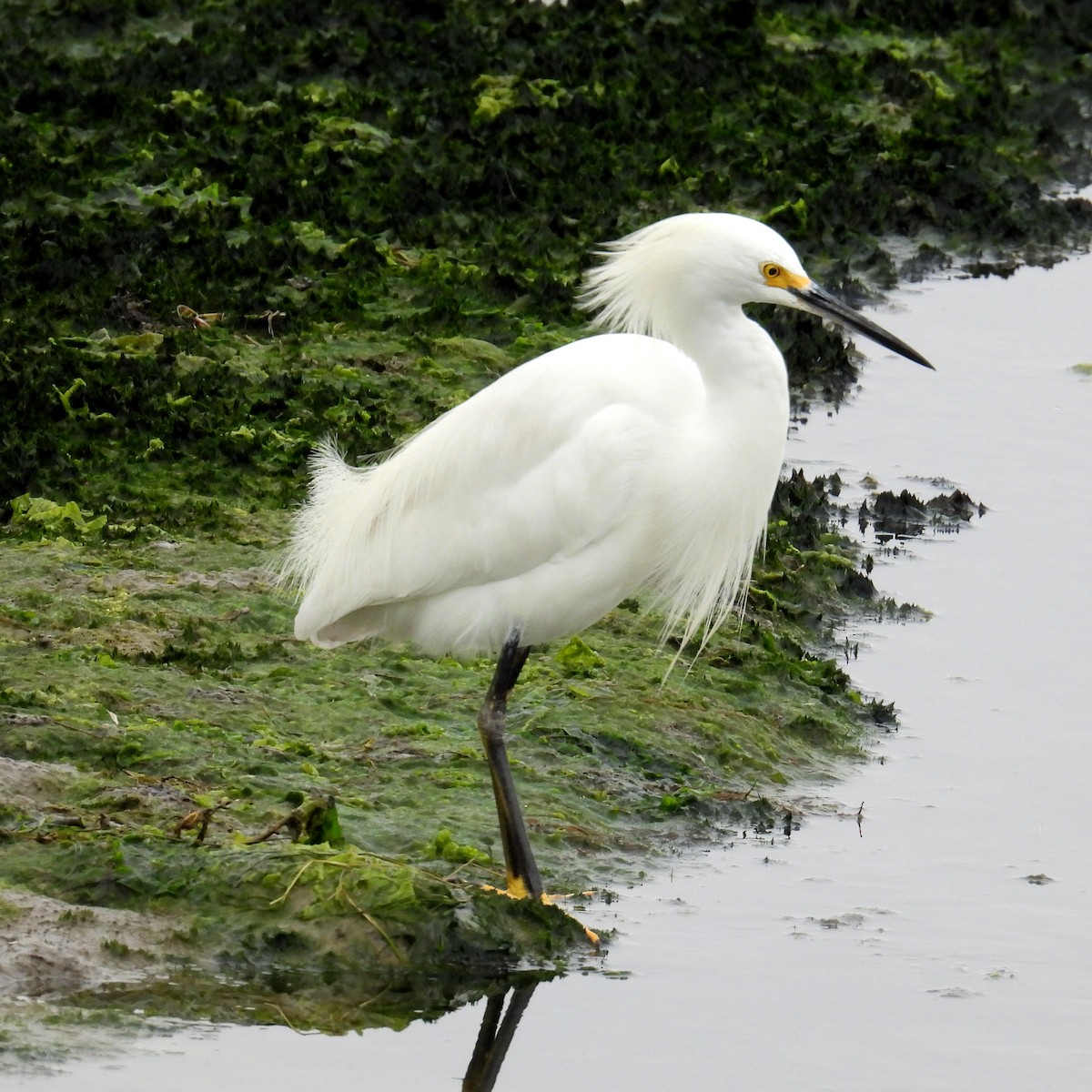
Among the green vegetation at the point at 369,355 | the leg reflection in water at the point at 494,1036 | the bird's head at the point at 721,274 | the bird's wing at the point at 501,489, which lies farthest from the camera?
the green vegetation at the point at 369,355

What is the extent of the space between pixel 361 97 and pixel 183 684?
7007 mm

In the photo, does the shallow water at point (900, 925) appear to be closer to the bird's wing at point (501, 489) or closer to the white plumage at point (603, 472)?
the white plumage at point (603, 472)

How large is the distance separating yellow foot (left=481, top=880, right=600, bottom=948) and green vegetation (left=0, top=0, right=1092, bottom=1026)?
0.09m

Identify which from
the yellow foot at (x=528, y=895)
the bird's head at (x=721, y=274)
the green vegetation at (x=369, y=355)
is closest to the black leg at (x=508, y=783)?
the yellow foot at (x=528, y=895)

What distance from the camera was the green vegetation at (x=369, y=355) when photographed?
19.4 ft

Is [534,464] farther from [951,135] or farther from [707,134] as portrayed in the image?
[951,135]

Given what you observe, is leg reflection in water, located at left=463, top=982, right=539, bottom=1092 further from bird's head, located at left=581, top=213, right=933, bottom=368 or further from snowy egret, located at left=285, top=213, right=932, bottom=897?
bird's head, located at left=581, top=213, right=933, bottom=368

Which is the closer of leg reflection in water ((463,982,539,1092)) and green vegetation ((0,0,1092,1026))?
leg reflection in water ((463,982,539,1092))

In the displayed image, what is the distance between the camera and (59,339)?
9562 mm

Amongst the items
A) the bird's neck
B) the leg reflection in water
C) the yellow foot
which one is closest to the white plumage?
the bird's neck

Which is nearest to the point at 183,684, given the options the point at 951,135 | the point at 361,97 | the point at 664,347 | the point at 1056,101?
the point at 664,347

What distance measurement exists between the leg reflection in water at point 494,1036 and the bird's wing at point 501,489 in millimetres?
1268

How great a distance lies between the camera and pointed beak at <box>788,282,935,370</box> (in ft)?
18.7

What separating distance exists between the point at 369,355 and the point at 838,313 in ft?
14.6
